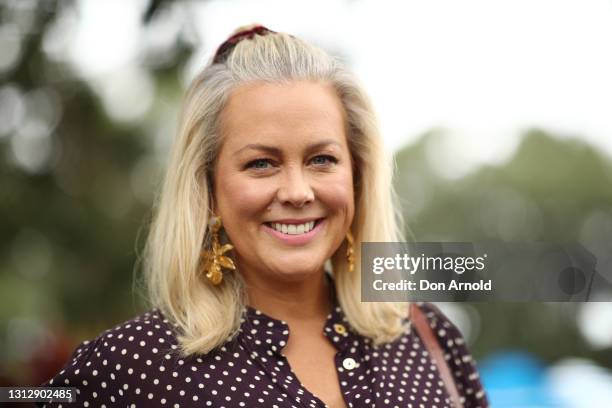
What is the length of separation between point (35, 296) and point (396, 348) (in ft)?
11.6

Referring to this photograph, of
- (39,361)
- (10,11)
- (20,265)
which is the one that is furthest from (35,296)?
(10,11)

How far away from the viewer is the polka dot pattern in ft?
6.34

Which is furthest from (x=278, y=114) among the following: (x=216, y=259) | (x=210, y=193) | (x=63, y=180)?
(x=63, y=180)

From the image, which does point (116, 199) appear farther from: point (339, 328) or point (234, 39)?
point (339, 328)

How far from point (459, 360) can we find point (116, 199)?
4042 mm

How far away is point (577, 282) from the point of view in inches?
96.7

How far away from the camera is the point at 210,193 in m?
2.14

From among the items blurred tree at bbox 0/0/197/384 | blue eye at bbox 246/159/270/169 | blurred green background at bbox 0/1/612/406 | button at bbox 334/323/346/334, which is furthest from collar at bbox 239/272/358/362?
blurred tree at bbox 0/0/197/384

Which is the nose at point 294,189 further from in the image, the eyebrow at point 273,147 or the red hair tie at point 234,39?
the red hair tie at point 234,39

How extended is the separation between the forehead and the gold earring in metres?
0.23

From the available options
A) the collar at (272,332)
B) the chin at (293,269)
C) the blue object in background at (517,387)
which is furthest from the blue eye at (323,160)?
the blue object in background at (517,387)

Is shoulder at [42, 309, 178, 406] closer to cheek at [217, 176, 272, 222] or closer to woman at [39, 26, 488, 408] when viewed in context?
woman at [39, 26, 488, 408]

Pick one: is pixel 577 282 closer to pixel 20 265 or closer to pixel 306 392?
pixel 306 392

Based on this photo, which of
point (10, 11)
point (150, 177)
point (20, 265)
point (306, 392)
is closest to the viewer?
point (306, 392)
